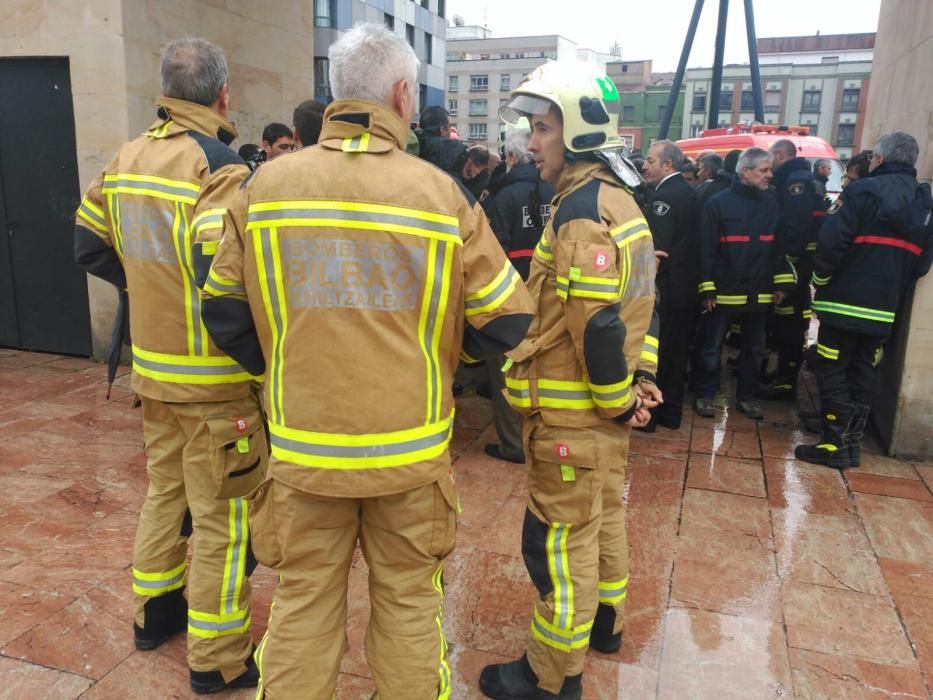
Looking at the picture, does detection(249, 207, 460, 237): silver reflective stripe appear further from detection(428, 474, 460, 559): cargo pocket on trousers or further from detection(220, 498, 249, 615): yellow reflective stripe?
detection(220, 498, 249, 615): yellow reflective stripe

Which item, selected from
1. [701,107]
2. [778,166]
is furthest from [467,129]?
[778,166]

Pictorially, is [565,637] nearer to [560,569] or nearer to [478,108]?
[560,569]

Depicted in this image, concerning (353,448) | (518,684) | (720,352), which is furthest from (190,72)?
(720,352)

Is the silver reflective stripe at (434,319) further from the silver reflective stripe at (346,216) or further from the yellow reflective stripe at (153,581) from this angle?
the yellow reflective stripe at (153,581)

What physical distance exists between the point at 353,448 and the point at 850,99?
8765 cm

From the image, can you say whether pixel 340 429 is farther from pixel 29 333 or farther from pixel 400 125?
pixel 29 333

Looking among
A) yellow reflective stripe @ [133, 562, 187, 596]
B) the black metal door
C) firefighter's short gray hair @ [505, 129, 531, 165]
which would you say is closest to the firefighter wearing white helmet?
yellow reflective stripe @ [133, 562, 187, 596]

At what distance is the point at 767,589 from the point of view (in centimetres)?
358

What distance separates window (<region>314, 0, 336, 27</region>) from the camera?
4397cm

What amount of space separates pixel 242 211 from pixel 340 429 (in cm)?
65

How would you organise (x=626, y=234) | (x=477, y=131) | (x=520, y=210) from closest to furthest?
(x=626, y=234) → (x=520, y=210) → (x=477, y=131)

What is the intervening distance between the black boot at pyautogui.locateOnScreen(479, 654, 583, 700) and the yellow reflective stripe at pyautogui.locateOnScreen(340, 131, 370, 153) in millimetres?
1983

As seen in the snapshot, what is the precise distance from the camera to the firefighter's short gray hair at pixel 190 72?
2.78m

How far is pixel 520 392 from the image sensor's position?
9.02ft
